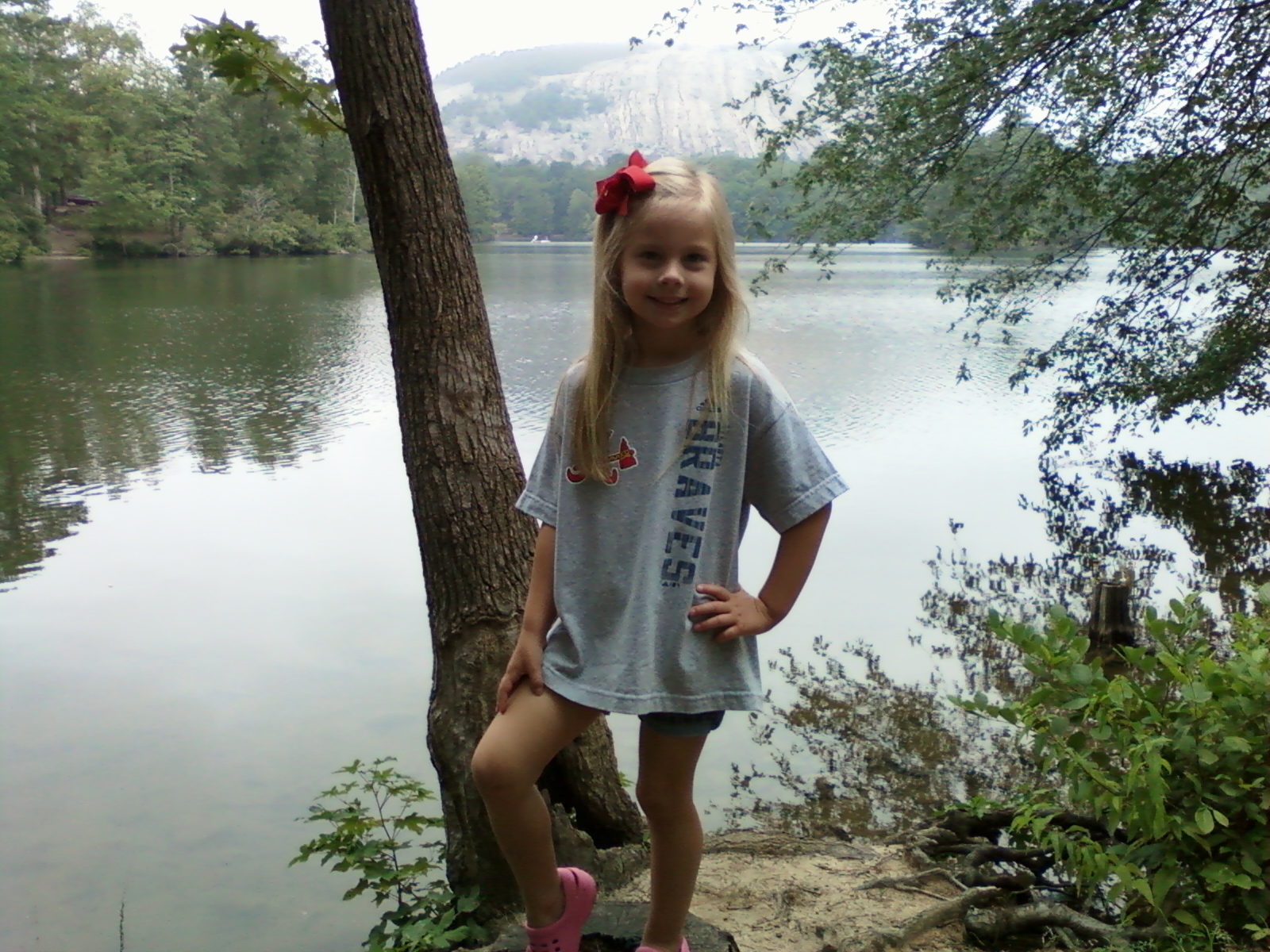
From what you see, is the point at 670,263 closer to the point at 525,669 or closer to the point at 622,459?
the point at 622,459

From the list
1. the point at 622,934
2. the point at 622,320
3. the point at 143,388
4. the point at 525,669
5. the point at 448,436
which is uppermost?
the point at 622,320

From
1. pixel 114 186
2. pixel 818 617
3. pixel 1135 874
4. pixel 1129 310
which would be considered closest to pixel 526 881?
pixel 1135 874

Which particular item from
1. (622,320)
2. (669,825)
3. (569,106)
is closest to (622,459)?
(622,320)

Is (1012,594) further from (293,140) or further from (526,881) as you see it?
(293,140)

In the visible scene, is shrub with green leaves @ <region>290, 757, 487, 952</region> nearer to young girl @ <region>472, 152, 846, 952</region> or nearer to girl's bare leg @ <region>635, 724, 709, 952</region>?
girl's bare leg @ <region>635, 724, 709, 952</region>

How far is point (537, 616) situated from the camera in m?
1.71

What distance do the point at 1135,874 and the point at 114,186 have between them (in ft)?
118

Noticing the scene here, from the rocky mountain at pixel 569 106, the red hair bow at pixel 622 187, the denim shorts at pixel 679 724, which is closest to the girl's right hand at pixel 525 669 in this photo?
the denim shorts at pixel 679 724

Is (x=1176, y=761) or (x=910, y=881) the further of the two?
(x=910, y=881)

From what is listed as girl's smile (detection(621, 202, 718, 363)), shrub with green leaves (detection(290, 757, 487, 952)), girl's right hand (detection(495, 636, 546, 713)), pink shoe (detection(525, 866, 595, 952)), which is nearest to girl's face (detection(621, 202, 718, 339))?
girl's smile (detection(621, 202, 718, 363))

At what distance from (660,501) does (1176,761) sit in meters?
1.17

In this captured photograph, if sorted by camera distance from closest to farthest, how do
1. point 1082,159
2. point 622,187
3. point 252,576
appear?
point 622,187 → point 252,576 → point 1082,159

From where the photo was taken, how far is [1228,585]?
5.91 metres

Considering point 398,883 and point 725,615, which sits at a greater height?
point 725,615
